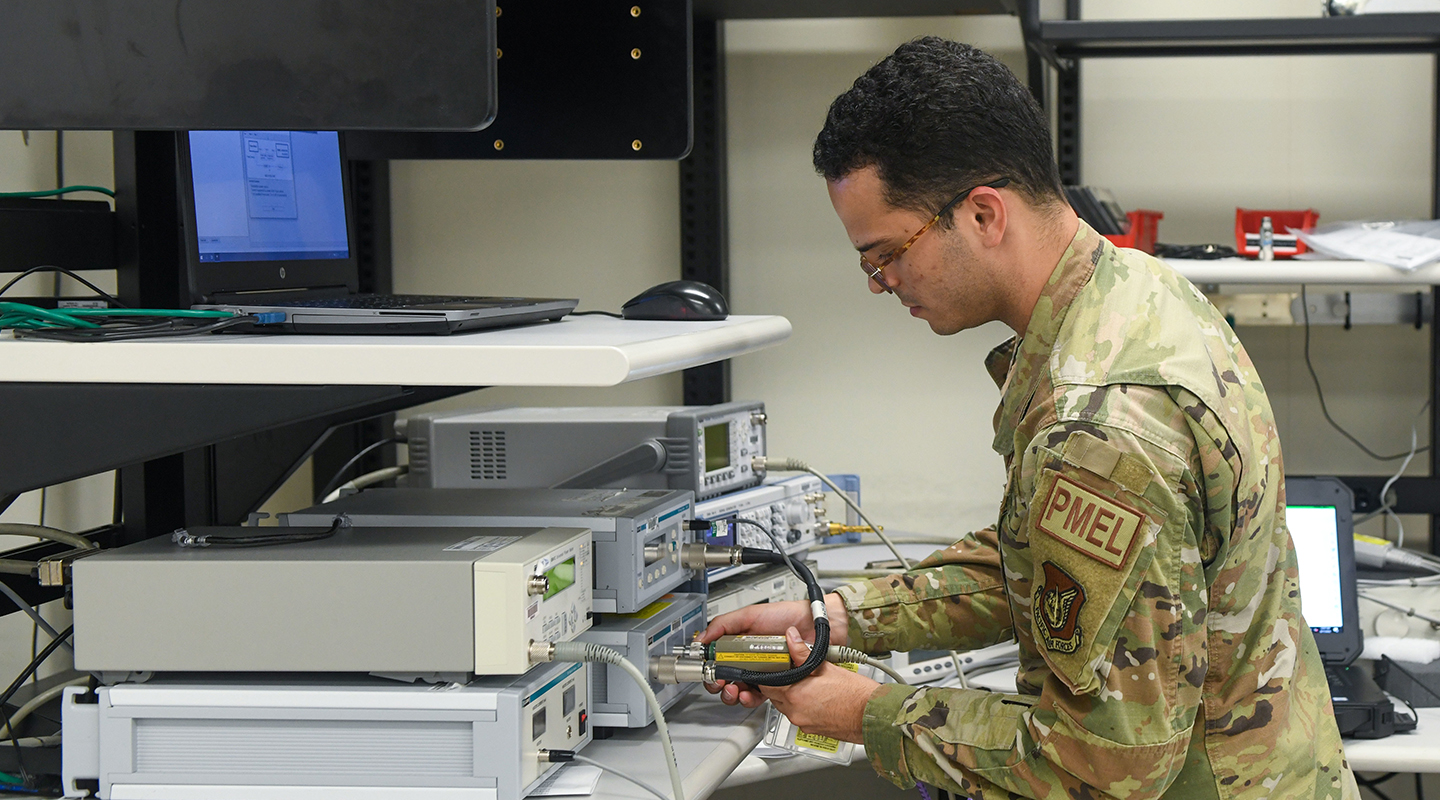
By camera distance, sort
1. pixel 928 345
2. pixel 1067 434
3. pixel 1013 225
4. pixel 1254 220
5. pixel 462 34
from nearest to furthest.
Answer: pixel 462 34
pixel 1067 434
pixel 1013 225
pixel 1254 220
pixel 928 345

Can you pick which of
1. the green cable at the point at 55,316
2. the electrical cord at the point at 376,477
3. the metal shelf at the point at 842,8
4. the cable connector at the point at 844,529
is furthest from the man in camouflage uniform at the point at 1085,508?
the metal shelf at the point at 842,8

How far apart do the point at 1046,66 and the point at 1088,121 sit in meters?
0.15

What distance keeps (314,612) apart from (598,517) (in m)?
0.24

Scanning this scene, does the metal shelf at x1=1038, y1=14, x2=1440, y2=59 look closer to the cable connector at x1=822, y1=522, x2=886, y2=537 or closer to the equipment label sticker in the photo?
the cable connector at x1=822, y1=522, x2=886, y2=537

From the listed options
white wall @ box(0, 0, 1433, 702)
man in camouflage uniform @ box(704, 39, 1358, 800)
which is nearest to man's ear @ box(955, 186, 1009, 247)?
man in camouflage uniform @ box(704, 39, 1358, 800)

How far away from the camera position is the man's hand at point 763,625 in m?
1.11

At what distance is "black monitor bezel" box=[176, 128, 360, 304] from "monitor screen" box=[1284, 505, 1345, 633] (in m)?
1.16

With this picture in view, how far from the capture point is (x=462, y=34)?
0.79 metres

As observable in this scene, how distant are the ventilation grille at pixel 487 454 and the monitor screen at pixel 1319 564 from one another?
96cm

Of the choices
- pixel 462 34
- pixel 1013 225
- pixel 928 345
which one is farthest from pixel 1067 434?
pixel 928 345

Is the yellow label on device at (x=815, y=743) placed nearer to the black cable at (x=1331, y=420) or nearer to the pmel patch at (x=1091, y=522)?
the pmel patch at (x=1091, y=522)

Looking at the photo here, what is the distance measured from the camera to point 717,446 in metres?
1.49

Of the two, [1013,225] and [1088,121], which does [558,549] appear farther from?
[1088,121]

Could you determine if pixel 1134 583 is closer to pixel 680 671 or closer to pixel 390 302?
pixel 680 671
